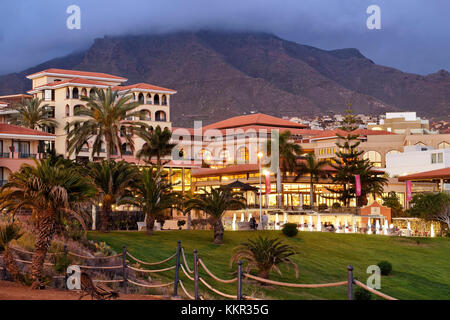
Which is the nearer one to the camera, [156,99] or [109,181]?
[109,181]

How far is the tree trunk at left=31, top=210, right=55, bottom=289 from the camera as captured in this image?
20.8m

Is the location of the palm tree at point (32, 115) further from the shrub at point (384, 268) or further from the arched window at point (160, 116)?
the shrub at point (384, 268)

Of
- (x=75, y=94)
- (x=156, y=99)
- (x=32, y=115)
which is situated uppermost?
(x=156, y=99)

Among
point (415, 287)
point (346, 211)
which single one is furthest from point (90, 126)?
point (415, 287)

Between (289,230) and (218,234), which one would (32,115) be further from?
(218,234)

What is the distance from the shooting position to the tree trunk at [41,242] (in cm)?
2081

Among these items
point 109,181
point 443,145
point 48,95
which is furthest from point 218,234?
point 443,145

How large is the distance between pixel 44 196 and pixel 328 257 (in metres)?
23.6

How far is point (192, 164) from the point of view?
8912cm

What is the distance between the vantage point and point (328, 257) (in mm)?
40844

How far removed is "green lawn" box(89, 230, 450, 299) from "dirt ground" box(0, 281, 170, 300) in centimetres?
585

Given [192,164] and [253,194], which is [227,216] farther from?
[192,164]

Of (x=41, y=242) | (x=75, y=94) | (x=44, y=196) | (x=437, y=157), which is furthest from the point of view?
(x=437, y=157)
